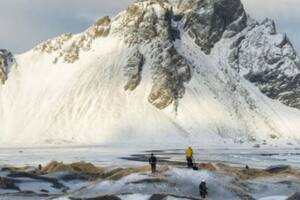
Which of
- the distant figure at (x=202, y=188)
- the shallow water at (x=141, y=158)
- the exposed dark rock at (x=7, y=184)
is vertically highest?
the shallow water at (x=141, y=158)

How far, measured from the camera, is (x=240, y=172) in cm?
5878

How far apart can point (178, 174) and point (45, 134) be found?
481 feet

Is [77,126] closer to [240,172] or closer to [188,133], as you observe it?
[188,133]

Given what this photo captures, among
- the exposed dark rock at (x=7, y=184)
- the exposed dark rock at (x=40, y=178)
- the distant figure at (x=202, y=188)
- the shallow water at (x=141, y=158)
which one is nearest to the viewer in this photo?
the distant figure at (x=202, y=188)

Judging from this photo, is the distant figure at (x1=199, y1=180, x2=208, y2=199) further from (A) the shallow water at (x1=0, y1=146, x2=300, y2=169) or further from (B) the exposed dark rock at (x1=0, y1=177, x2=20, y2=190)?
(A) the shallow water at (x1=0, y1=146, x2=300, y2=169)

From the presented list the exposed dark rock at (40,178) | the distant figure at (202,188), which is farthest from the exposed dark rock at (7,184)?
the distant figure at (202,188)

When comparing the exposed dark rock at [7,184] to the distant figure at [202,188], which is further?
the exposed dark rock at [7,184]

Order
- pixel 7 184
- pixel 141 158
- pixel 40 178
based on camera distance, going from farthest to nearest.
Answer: pixel 141 158 → pixel 40 178 → pixel 7 184

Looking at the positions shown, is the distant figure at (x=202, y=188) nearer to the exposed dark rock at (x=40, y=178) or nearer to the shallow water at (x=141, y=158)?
the exposed dark rock at (x=40, y=178)

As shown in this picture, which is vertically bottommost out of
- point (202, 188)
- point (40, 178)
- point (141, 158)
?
point (202, 188)

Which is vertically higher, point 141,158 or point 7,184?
point 141,158

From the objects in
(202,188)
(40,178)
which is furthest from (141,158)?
(202,188)

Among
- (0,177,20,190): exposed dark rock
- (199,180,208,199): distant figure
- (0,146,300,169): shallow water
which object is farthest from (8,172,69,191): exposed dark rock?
(0,146,300,169): shallow water

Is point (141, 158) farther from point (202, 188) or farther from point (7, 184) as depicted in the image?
point (202, 188)
